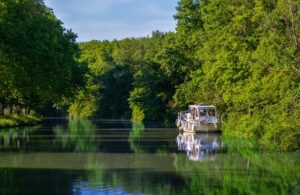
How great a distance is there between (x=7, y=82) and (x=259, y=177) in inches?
719

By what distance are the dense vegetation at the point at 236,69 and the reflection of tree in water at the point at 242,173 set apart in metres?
3.90

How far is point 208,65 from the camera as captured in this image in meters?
57.9

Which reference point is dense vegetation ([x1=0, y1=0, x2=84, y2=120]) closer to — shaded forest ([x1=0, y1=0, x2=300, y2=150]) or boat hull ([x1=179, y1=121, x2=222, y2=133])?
shaded forest ([x1=0, y1=0, x2=300, y2=150])

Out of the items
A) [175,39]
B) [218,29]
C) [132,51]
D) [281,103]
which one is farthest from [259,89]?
[132,51]

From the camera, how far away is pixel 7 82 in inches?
1414

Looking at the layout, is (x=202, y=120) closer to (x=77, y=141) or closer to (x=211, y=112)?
(x=211, y=112)

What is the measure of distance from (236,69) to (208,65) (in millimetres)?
7651

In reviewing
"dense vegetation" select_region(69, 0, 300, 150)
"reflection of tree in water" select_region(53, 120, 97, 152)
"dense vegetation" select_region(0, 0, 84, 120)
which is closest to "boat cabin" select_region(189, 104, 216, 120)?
"dense vegetation" select_region(69, 0, 300, 150)

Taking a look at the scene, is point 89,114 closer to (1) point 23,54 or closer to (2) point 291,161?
(1) point 23,54

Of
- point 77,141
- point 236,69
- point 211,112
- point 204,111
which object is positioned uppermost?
point 236,69

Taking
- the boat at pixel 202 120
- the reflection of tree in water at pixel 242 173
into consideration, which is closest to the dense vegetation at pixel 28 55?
the reflection of tree in water at pixel 242 173

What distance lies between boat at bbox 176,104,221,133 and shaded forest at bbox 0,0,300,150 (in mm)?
1338

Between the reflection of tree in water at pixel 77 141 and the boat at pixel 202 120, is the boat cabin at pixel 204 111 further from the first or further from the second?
the reflection of tree in water at pixel 77 141

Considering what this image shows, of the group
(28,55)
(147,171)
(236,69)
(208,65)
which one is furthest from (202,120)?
(147,171)
